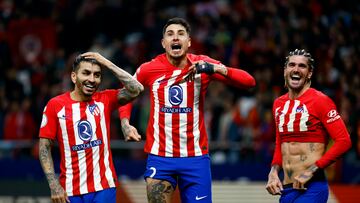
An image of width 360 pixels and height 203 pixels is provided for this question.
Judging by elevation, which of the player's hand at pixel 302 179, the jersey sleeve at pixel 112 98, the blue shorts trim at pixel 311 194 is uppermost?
the jersey sleeve at pixel 112 98

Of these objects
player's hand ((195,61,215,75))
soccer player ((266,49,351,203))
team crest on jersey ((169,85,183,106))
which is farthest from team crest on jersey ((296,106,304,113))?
team crest on jersey ((169,85,183,106))

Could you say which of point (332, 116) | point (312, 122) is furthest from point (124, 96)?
point (332, 116)

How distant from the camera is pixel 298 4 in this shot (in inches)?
719

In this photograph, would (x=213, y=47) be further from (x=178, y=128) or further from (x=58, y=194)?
(x=58, y=194)

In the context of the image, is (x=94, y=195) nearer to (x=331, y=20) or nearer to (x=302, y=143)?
(x=302, y=143)

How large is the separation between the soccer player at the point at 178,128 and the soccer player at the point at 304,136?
574 mm

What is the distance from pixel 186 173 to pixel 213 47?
8.74m

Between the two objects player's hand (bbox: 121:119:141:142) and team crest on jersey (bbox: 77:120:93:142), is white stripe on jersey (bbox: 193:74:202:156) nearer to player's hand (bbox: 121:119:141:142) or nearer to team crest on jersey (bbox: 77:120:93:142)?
player's hand (bbox: 121:119:141:142)

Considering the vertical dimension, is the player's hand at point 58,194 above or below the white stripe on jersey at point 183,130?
below

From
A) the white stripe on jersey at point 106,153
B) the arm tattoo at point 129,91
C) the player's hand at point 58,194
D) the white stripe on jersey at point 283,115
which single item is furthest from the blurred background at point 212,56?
the player's hand at point 58,194

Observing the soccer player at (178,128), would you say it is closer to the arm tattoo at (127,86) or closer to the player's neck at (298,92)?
the arm tattoo at (127,86)

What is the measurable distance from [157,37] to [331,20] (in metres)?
3.64

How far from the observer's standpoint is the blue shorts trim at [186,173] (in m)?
10.1

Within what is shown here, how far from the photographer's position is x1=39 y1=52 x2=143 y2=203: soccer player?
9492mm
